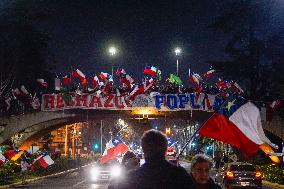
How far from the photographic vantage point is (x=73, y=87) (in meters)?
43.5

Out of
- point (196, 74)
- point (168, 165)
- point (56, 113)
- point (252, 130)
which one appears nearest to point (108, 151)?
point (252, 130)

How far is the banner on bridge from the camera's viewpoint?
138 ft

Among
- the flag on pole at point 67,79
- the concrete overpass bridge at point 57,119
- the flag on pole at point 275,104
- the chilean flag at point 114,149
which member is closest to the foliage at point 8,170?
the concrete overpass bridge at point 57,119

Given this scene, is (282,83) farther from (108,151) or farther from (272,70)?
(108,151)

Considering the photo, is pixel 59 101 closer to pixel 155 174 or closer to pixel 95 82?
pixel 95 82

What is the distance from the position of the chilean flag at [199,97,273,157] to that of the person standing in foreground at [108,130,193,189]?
387 cm

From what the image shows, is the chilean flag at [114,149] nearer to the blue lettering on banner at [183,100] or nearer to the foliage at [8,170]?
the foliage at [8,170]

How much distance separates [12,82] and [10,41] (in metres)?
3.45

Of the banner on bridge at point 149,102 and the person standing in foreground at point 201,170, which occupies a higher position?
the banner on bridge at point 149,102

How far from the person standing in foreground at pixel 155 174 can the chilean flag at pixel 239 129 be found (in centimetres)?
387

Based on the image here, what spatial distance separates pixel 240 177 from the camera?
85.3ft

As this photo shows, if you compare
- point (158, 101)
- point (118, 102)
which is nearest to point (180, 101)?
point (158, 101)

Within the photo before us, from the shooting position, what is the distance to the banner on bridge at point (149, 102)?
138 feet

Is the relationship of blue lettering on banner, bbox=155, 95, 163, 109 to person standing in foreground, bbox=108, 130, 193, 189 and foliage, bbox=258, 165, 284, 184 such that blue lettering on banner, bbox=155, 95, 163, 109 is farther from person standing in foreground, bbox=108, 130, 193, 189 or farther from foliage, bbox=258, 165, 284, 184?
person standing in foreground, bbox=108, 130, 193, 189
